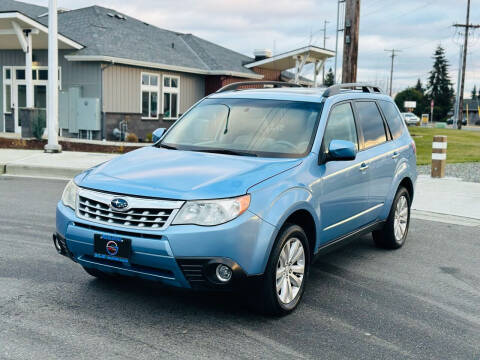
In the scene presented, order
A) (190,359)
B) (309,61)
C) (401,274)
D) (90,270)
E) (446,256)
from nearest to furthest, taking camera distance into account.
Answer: (190,359)
(90,270)
(401,274)
(446,256)
(309,61)

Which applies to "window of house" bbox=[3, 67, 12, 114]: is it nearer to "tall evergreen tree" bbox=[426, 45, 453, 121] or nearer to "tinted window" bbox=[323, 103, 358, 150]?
"tinted window" bbox=[323, 103, 358, 150]

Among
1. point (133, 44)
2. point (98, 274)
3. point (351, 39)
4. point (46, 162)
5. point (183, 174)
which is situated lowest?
point (98, 274)

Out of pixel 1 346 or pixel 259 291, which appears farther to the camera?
pixel 259 291

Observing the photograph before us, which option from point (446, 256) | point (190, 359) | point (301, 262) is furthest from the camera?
point (446, 256)

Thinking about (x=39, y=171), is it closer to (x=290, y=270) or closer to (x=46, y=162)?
(x=46, y=162)

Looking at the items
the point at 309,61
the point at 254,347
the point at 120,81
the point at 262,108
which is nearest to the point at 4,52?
the point at 120,81

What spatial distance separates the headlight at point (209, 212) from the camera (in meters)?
4.09

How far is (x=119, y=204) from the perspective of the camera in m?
4.22

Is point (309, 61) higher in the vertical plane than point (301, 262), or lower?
higher

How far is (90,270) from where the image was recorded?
206 inches

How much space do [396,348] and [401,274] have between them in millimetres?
2070

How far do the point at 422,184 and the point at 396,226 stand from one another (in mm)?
6057

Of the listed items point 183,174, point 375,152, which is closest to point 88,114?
point 375,152

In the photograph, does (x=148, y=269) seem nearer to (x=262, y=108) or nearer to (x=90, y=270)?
(x=90, y=270)
